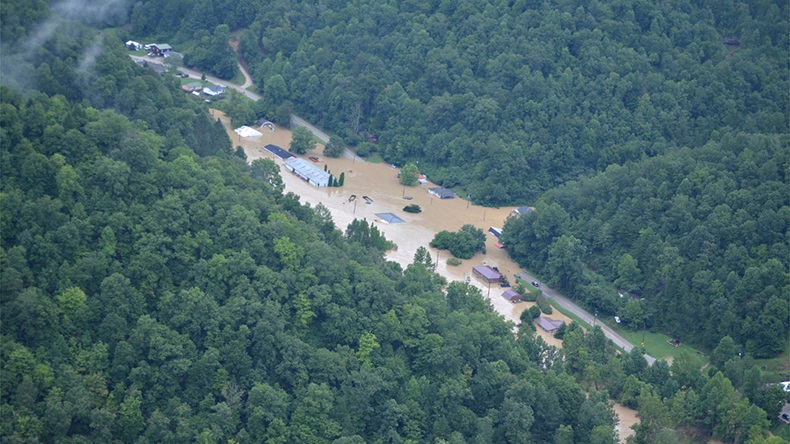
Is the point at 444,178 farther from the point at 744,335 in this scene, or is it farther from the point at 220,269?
the point at 220,269

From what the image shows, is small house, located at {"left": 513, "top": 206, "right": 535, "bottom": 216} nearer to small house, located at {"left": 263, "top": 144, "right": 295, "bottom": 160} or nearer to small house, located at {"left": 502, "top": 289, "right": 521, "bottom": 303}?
small house, located at {"left": 502, "top": 289, "right": 521, "bottom": 303}

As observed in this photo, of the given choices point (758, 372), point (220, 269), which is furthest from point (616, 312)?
point (220, 269)

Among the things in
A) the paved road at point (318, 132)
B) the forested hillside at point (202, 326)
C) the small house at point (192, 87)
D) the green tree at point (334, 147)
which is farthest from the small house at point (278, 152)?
→ the forested hillside at point (202, 326)

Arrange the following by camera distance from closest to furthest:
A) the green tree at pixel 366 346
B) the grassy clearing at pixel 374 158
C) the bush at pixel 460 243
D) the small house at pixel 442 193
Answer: the green tree at pixel 366 346
the bush at pixel 460 243
the small house at pixel 442 193
the grassy clearing at pixel 374 158

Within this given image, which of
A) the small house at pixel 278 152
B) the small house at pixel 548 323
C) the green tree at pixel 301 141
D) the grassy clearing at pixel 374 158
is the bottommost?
the grassy clearing at pixel 374 158

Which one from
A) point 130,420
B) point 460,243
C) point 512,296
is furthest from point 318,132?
point 130,420

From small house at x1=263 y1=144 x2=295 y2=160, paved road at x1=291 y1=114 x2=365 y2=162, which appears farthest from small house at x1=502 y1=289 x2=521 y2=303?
small house at x1=263 y1=144 x2=295 y2=160

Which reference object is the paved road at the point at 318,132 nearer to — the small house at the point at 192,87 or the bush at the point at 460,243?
the small house at the point at 192,87
